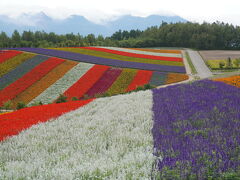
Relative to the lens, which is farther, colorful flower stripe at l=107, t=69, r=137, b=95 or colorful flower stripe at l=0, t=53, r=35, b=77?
colorful flower stripe at l=0, t=53, r=35, b=77

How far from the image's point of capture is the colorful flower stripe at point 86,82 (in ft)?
99.0

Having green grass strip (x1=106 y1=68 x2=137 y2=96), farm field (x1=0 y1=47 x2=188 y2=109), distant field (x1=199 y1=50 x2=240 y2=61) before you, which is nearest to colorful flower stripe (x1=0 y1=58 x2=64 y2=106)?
farm field (x1=0 y1=47 x2=188 y2=109)

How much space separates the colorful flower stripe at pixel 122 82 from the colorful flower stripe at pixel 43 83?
28.9 feet

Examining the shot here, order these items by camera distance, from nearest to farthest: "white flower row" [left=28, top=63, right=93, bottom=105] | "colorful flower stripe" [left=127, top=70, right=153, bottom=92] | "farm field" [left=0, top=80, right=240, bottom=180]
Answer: "farm field" [left=0, top=80, right=240, bottom=180], "white flower row" [left=28, top=63, right=93, bottom=105], "colorful flower stripe" [left=127, top=70, right=153, bottom=92]

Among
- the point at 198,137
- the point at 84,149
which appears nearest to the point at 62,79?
the point at 84,149

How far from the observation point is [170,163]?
5086 millimetres

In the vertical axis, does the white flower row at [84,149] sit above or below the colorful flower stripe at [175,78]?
above

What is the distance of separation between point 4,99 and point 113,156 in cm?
2629

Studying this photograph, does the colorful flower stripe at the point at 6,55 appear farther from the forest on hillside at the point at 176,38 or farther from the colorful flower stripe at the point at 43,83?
the forest on hillside at the point at 176,38

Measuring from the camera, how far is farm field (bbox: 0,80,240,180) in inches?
195

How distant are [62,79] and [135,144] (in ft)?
98.5

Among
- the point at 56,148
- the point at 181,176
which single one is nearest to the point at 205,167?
the point at 181,176

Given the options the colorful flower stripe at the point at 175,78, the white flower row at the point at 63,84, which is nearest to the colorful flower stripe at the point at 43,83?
the white flower row at the point at 63,84

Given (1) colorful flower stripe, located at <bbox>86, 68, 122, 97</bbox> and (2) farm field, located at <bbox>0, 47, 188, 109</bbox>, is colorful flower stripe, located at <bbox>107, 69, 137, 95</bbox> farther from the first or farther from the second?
(1) colorful flower stripe, located at <bbox>86, 68, 122, 97</bbox>
